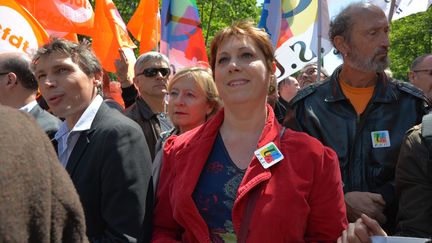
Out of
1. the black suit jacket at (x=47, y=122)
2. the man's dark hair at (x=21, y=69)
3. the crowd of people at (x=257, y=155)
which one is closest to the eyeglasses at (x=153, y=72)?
the man's dark hair at (x=21, y=69)

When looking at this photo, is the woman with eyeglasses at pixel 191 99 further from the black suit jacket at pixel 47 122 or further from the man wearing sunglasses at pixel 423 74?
the man wearing sunglasses at pixel 423 74

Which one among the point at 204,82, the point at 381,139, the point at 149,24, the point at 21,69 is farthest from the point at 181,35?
the point at 381,139

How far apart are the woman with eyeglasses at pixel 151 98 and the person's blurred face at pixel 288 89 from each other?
9.30ft

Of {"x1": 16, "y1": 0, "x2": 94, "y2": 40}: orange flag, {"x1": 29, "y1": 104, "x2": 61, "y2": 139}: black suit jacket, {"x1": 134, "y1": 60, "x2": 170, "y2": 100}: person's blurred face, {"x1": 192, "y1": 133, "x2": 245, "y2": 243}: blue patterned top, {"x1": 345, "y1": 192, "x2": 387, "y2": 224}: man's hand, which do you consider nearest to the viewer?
{"x1": 192, "y1": 133, "x2": 245, "y2": 243}: blue patterned top

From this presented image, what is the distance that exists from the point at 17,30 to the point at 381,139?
4.77 meters

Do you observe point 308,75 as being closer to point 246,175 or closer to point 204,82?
point 204,82

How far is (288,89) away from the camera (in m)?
8.22

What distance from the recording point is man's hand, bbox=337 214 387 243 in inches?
90.4

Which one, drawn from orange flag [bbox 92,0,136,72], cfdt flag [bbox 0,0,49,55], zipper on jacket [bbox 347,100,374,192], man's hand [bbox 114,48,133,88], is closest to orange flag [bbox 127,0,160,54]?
orange flag [bbox 92,0,136,72]

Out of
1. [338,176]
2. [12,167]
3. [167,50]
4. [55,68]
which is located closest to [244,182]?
[338,176]

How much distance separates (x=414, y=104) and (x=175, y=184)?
1.54m

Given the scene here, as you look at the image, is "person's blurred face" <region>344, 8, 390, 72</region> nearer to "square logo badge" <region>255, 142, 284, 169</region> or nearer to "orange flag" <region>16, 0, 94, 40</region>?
"square logo badge" <region>255, 142, 284, 169</region>

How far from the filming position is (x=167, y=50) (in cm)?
837

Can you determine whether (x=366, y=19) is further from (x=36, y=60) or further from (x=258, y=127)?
(x=36, y=60)
